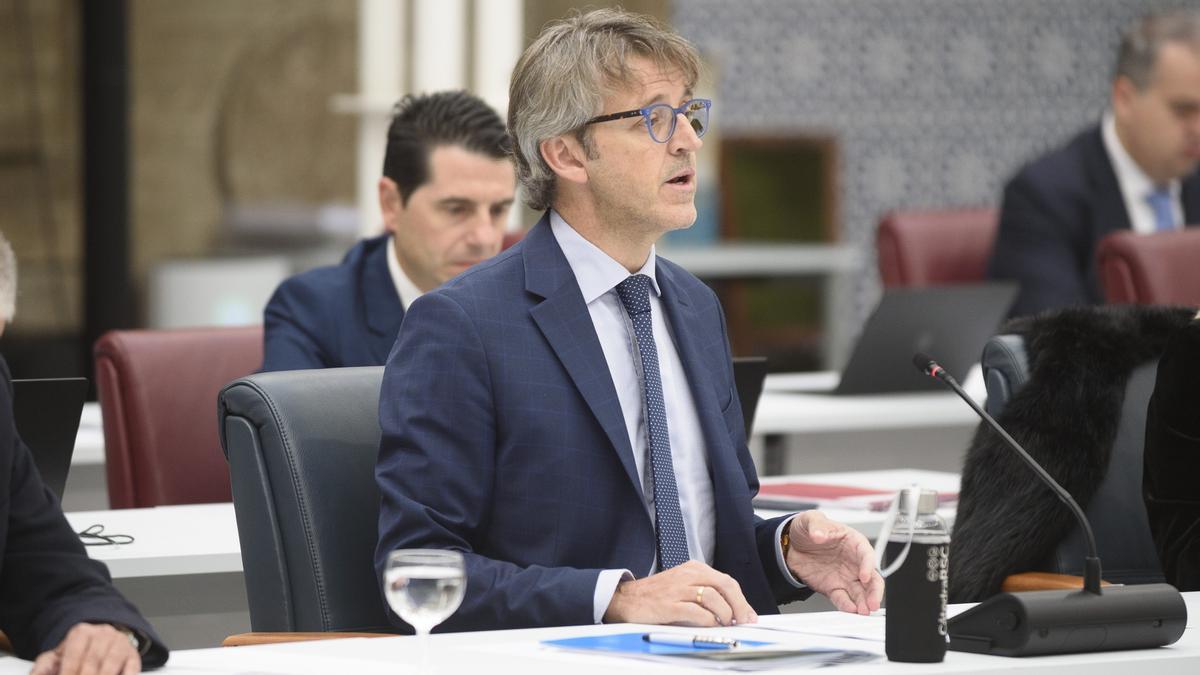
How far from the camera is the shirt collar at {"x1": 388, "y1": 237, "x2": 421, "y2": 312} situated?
3.56 metres

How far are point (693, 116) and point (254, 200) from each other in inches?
318

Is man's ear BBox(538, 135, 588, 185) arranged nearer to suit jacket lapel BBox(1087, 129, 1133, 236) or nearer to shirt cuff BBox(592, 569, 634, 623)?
shirt cuff BBox(592, 569, 634, 623)

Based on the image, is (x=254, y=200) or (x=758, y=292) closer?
(x=758, y=292)

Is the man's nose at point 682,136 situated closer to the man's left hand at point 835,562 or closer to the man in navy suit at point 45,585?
the man's left hand at point 835,562

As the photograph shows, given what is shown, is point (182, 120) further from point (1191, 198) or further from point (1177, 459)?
point (1177, 459)

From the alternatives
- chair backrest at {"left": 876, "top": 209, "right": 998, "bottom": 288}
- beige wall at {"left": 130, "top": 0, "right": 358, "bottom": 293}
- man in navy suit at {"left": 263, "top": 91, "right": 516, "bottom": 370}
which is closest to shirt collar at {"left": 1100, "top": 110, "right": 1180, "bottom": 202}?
chair backrest at {"left": 876, "top": 209, "right": 998, "bottom": 288}

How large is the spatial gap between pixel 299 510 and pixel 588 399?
1.19ft

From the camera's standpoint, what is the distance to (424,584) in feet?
5.56

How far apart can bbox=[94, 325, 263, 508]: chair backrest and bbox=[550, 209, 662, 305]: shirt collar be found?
4.29ft

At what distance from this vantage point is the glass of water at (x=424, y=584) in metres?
1.70

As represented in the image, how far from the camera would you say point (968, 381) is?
4398 mm

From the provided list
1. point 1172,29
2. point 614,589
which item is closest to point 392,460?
point 614,589

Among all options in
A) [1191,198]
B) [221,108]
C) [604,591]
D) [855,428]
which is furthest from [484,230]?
[221,108]

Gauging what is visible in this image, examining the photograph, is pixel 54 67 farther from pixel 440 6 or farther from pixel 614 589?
pixel 614 589
